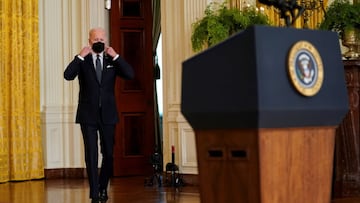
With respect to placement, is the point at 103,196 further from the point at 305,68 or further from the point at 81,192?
the point at 305,68

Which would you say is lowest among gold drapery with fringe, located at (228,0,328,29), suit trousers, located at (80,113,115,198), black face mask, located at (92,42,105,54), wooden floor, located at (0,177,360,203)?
wooden floor, located at (0,177,360,203)

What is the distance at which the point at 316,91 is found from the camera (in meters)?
2.13

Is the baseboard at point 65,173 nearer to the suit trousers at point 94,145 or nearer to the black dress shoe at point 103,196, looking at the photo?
the black dress shoe at point 103,196

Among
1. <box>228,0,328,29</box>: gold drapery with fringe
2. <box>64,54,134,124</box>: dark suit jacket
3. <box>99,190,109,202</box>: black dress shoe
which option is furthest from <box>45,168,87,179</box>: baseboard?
<box>64,54,134,124</box>: dark suit jacket

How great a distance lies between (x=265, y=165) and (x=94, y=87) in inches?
113

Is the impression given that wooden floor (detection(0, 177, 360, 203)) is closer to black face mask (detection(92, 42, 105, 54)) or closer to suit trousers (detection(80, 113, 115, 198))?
suit trousers (detection(80, 113, 115, 198))

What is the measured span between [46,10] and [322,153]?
665cm

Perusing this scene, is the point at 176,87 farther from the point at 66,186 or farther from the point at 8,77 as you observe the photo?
the point at 8,77

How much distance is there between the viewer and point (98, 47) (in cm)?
471

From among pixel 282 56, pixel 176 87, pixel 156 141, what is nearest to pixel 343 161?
pixel 176 87

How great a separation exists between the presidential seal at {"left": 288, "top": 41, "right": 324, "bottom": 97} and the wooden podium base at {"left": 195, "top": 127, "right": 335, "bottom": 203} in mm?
150

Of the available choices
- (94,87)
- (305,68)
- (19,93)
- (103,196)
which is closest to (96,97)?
(94,87)

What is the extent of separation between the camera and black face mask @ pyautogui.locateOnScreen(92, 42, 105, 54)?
4.71m

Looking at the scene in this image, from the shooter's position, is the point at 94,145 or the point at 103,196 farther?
the point at 103,196
